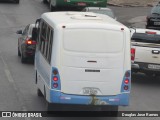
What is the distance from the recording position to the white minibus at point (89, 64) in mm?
14039

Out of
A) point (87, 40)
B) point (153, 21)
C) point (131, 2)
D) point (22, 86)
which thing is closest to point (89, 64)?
point (87, 40)

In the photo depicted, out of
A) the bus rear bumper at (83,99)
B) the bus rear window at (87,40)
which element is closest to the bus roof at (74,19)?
the bus rear window at (87,40)

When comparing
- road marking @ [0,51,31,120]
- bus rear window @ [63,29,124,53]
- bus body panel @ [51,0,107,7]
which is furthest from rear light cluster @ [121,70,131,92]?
bus body panel @ [51,0,107,7]

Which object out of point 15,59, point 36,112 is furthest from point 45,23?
point 15,59

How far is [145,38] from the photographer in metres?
20.9

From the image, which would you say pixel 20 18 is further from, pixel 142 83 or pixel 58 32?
pixel 58 32

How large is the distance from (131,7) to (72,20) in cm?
3189

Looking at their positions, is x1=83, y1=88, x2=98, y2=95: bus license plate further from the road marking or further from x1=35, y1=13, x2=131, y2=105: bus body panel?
the road marking

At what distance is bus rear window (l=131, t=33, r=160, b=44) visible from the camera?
2086 centimetres

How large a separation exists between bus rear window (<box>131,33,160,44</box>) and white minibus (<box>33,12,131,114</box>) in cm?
663

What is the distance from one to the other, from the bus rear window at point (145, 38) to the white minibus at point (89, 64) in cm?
663

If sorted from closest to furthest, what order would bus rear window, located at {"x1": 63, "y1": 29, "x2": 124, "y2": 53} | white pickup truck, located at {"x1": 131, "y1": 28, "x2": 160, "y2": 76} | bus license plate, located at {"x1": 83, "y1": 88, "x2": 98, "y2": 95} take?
1. bus rear window, located at {"x1": 63, "y1": 29, "x2": 124, "y2": 53}
2. bus license plate, located at {"x1": 83, "y1": 88, "x2": 98, "y2": 95}
3. white pickup truck, located at {"x1": 131, "y1": 28, "x2": 160, "y2": 76}

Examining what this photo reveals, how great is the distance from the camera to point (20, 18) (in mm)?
39125

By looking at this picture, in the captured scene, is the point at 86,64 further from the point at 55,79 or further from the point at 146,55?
the point at 146,55
